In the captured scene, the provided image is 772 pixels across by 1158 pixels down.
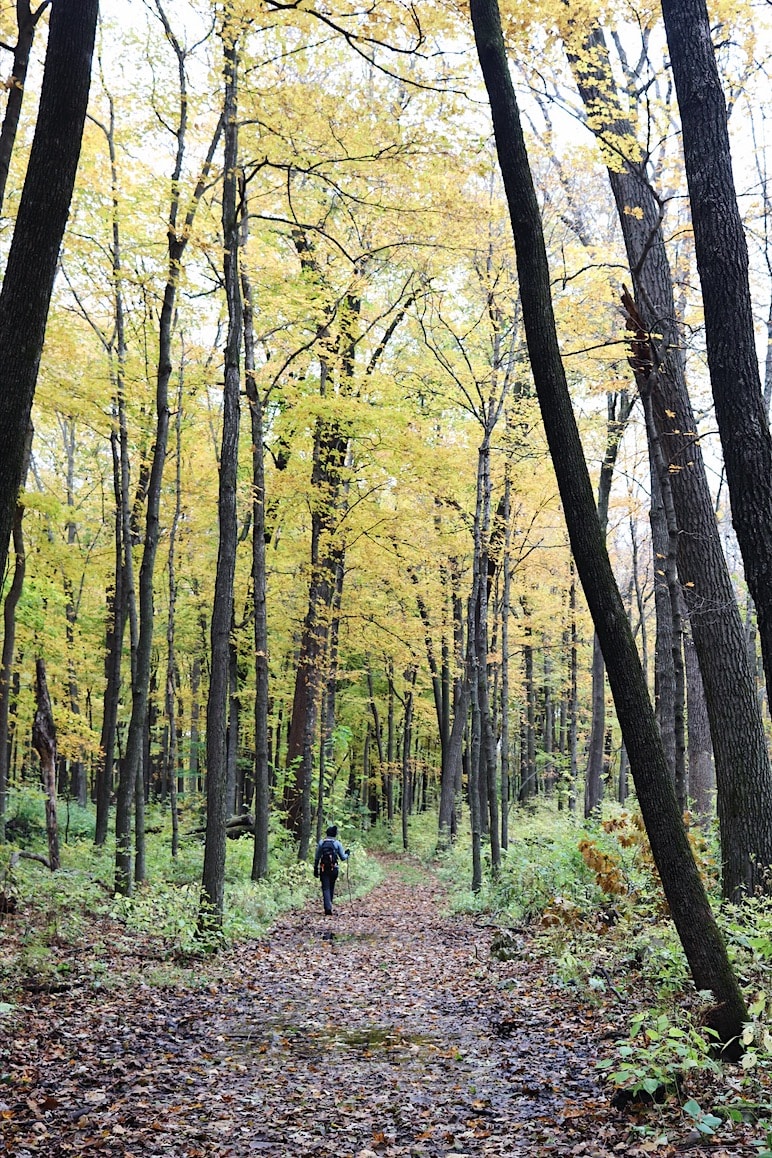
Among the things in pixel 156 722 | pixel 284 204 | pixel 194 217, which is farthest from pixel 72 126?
pixel 156 722

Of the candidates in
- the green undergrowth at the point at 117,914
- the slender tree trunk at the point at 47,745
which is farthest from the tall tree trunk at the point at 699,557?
the slender tree trunk at the point at 47,745

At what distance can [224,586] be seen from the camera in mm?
11078

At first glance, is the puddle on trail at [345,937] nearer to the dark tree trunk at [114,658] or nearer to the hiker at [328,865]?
the hiker at [328,865]

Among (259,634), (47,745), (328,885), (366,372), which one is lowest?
(328,885)

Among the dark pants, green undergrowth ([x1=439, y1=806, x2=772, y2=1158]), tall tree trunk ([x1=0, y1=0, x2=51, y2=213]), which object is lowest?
the dark pants

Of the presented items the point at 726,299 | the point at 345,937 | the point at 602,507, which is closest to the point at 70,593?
the point at 345,937

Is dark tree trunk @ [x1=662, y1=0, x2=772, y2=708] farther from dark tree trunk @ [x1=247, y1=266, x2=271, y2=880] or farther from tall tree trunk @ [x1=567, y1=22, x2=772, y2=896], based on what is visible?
dark tree trunk @ [x1=247, y1=266, x2=271, y2=880]

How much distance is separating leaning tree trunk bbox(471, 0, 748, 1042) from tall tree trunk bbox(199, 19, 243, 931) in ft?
19.2

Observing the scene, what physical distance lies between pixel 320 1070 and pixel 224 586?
634 cm

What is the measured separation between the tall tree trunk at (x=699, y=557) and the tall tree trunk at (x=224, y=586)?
4.71 m

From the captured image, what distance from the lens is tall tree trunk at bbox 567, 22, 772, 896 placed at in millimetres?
8055

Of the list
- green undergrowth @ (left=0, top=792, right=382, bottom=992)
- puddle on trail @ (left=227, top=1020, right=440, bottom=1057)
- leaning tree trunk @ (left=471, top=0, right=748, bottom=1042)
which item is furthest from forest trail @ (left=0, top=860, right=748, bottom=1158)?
leaning tree trunk @ (left=471, top=0, right=748, bottom=1042)

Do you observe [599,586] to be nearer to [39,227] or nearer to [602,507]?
[39,227]

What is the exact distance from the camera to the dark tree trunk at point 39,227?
5188mm
